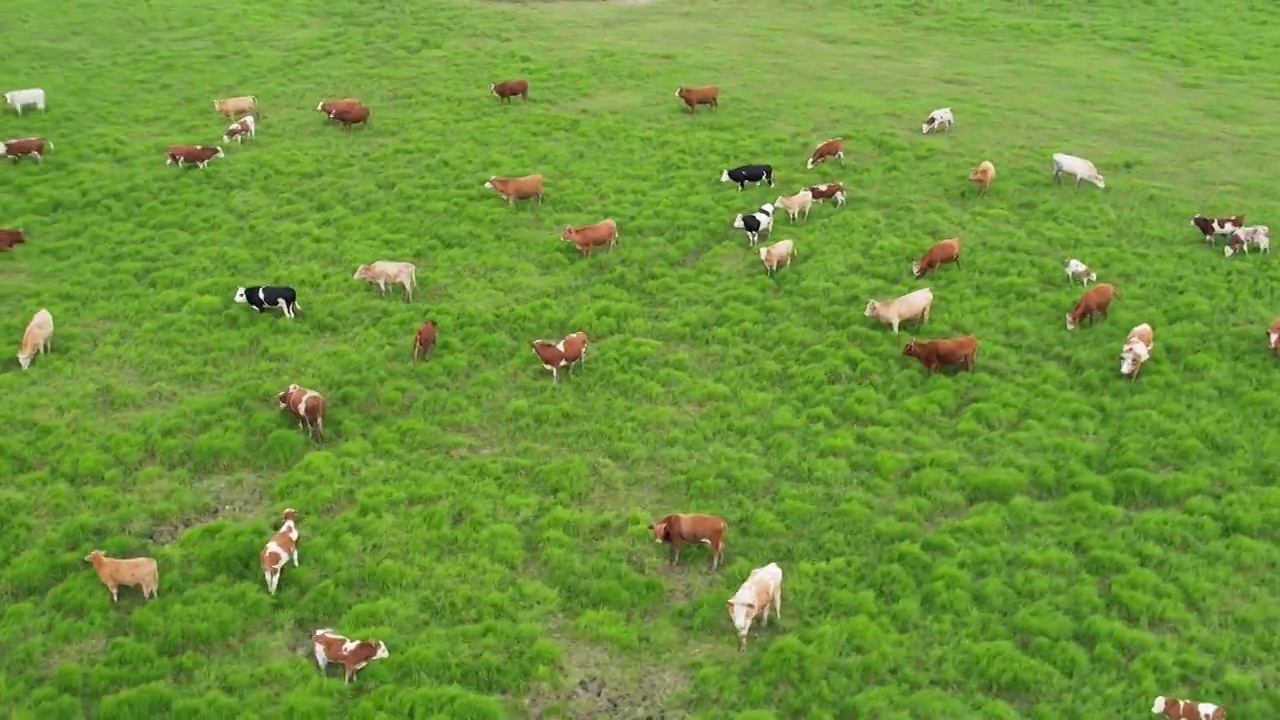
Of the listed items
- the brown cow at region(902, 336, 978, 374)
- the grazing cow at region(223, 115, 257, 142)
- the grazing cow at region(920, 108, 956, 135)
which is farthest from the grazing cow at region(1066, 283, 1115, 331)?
the grazing cow at region(223, 115, 257, 142)

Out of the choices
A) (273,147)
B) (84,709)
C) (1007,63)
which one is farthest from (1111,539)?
(1007,63)

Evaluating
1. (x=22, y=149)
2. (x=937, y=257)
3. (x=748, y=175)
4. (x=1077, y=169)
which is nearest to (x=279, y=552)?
(x=937, y=257)

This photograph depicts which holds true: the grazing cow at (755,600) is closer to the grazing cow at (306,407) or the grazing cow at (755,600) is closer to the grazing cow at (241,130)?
the grazing cow at (306,407)

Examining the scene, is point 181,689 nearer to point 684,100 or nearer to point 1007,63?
point 684,100

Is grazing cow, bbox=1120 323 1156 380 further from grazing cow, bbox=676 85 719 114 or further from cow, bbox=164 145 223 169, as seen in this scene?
cow, bbox=164 145 223 169

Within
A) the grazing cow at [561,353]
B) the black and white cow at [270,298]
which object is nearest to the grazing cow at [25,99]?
the black and white cow at [270,298]

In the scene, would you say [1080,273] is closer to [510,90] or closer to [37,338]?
[510,90]
